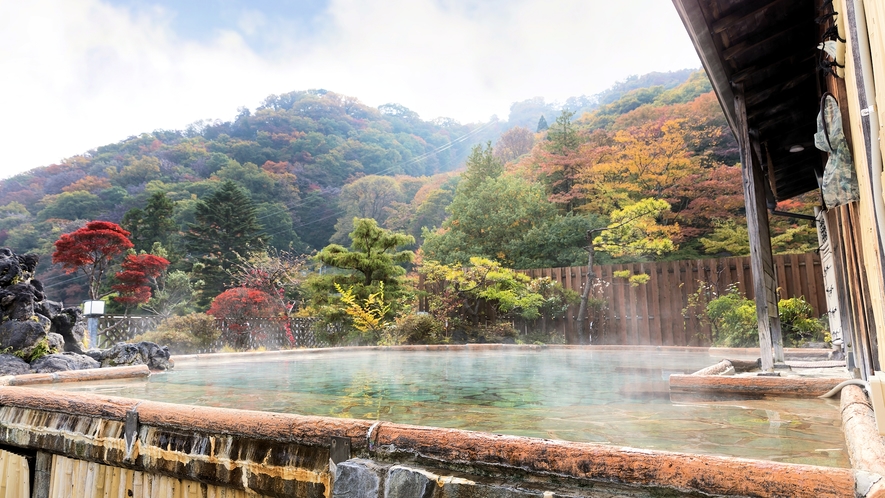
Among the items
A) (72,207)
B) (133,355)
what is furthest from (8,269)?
(72,207)

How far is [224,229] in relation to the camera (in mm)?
23188

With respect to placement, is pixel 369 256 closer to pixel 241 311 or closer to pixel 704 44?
pixel 241 311

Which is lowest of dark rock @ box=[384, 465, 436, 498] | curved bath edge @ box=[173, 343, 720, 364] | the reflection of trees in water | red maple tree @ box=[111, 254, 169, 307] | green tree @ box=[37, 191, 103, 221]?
curved bath edge @ box=[173, 343, 720, 364]

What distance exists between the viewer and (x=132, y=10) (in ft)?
136

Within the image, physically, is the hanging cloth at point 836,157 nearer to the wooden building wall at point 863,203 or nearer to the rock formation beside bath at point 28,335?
the wooden building wall at point 863,203

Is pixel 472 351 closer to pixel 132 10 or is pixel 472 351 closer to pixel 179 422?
pixel 179 422

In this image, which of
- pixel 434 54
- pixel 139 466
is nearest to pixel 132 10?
pixel 434 54

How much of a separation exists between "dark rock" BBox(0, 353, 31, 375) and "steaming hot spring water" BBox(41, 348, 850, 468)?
1.82 ft

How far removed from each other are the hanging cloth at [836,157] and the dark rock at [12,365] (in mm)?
6035

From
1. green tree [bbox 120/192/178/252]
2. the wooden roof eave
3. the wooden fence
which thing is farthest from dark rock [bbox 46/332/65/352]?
green tree [bbox 120/192/178/252]

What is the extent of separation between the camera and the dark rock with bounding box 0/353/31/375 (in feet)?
13.5

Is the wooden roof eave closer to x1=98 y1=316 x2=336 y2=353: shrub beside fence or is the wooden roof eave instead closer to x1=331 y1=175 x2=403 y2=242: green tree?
x1=98 y1=316 x2=336 y2=353: shrub beside fence

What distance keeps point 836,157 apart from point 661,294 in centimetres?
810

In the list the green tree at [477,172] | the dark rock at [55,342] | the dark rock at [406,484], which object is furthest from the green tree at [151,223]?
the dark rock at [406,484]
